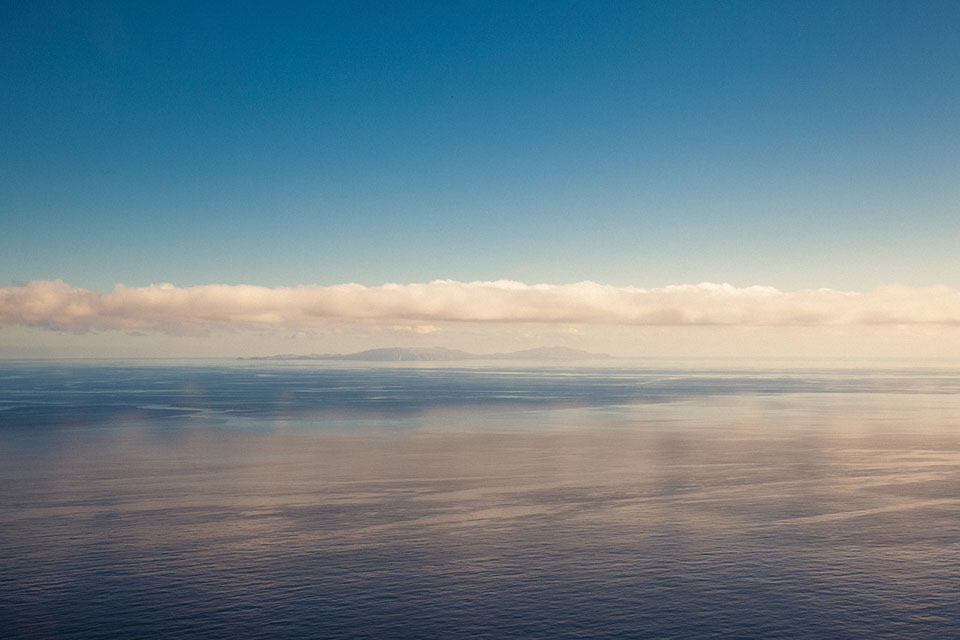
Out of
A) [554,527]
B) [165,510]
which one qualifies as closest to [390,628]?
[554,527]

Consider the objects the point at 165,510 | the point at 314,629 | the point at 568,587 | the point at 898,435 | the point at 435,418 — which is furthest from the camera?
the point at 435,418

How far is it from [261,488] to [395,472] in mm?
19878

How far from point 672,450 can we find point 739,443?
1895 cm

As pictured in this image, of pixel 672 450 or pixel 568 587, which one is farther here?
pixel 672 450

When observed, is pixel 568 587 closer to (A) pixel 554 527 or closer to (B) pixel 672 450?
(A) pixel 554 527

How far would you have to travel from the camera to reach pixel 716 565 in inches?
2511

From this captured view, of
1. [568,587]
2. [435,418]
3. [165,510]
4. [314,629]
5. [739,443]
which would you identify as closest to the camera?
[314,629]

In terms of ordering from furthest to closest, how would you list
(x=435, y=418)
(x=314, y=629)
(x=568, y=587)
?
1. (x=435, y=418)
2. (x=568, y=587)
3. (x=314, y=629)

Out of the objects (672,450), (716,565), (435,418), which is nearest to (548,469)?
(672,450)

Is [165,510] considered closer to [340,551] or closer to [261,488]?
[261,488]

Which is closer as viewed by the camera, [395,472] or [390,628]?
[390,628]

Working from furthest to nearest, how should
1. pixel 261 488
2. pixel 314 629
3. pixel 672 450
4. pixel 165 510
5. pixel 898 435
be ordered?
pixel 898 435 → pixel 672 450 → pixel 261 488 → pixel 165 510 → pixel 314 629

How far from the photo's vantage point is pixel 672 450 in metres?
133

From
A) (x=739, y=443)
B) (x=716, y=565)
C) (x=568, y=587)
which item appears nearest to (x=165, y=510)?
(x=568, y=587)
